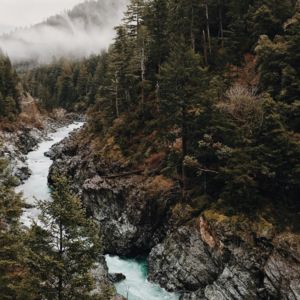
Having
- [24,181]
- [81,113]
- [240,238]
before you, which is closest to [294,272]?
[240,238]

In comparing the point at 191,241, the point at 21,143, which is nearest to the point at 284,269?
the point at 191,241

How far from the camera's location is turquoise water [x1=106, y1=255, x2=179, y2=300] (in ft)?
110

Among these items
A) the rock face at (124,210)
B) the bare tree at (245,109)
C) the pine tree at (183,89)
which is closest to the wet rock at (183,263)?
the rock face at (124,210)

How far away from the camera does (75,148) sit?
64.8 meters

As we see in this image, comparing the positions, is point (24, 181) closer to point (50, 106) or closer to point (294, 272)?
point (294, 272)

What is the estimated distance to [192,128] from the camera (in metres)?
37.0

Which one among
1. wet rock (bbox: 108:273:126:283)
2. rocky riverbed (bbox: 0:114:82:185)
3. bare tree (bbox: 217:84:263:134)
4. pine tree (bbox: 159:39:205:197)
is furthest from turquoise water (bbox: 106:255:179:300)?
rocky riverbed (bbox: 0:114:82:185)

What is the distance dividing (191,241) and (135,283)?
22.3ft

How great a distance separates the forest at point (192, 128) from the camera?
795 inches

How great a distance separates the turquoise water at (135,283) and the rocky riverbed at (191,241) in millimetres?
749

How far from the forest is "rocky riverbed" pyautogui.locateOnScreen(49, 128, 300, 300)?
4.29 feet

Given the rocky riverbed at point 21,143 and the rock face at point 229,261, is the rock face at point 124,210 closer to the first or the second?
the rock face at point 229,261

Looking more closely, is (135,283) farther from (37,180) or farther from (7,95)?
(7,95)

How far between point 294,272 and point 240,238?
15.1ft
